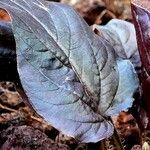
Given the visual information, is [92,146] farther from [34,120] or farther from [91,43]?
[91,43]

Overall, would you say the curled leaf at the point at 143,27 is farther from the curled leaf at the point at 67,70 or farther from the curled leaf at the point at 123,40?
the curled leaf at the point at 123,40

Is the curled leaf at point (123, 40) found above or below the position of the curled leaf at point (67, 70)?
below

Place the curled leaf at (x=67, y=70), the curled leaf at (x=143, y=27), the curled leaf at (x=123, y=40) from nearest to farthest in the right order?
the curled leaf at (x=67, y=70)
the curled leaf at (x=143, y=27)
the curled leaf at (x=123, y=40)

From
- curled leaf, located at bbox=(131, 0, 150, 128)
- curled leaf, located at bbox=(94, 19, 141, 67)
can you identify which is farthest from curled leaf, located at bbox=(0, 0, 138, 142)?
curled leaf, located at bbox=(94, 19, 141, 67)

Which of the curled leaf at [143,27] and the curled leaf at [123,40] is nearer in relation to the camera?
the curled leaf at [143,27]

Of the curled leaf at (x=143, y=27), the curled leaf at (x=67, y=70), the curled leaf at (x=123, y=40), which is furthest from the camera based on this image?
the curled leaf at (x=123, y=40)

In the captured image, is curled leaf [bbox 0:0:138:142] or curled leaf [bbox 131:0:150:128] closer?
curled leaf [bbox 0:0:138:142]

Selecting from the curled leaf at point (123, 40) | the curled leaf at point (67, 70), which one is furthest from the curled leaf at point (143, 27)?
the curled leaf at point (123, 40)

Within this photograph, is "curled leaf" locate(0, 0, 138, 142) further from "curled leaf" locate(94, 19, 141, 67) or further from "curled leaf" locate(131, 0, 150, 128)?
"curled leaf" locate(94, 19, 141, 67)

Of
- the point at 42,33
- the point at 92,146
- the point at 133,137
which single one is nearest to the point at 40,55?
the point at 42,33
